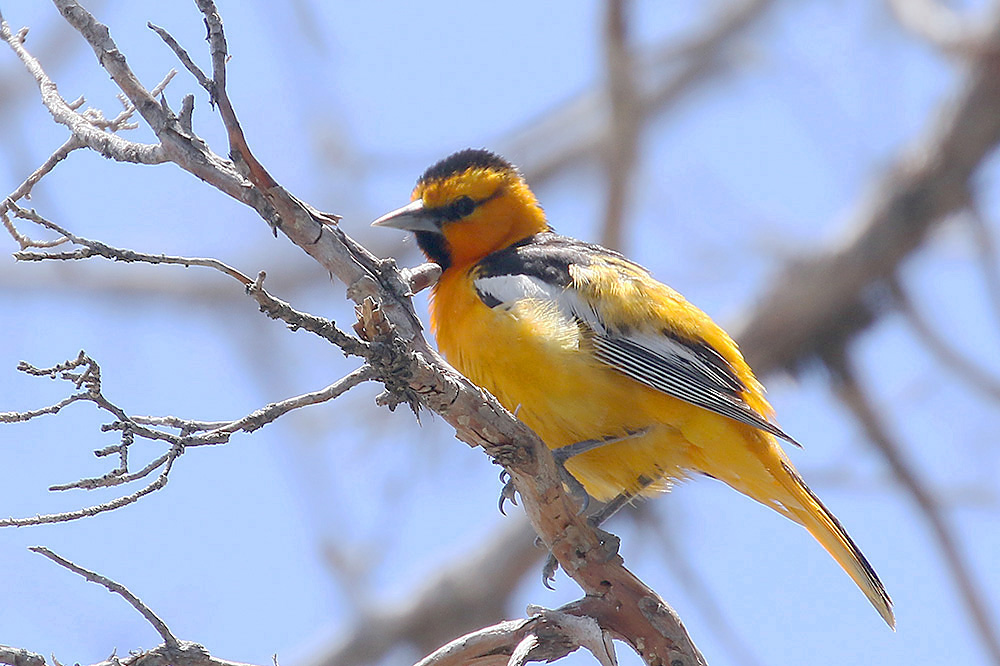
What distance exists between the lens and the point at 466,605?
8305 mm

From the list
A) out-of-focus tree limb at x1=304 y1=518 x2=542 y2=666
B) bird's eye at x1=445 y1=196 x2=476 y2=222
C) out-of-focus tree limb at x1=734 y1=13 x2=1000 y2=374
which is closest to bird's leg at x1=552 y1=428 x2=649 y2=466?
bird's eye at x1=445 y1=196 x2=476 y2=222

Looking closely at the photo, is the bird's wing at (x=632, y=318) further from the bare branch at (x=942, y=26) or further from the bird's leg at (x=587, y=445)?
the bare branch at (x=942, y=26)

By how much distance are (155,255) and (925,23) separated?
27.1 feet

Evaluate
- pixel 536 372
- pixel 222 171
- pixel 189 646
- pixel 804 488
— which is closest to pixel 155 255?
pixel 222 171

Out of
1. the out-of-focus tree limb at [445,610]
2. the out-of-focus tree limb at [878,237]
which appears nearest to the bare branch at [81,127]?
the out-of-focus tree limb at [445,610]

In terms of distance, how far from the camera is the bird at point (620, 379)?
15.2 ft

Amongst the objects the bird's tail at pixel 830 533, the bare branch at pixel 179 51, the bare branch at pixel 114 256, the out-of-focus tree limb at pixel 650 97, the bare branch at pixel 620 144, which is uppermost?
the out-of-focus tree limb at pixel 650 97

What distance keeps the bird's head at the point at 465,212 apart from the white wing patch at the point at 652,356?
79 centimetres

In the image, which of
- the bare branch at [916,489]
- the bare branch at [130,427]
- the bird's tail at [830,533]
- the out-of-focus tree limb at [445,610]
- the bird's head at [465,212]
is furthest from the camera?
the out-of-focus tree limb at [445,610]

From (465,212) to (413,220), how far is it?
0.27 meters

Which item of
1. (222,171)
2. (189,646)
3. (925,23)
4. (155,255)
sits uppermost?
(925,23)

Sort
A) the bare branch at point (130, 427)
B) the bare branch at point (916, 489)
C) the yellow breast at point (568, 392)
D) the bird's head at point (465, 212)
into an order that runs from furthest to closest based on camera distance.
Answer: the bare branch at point (916, 489) → the bird's head at point (465, 212) → the yellow breast at point (568, 392) → the bare branch at point (130, 427)

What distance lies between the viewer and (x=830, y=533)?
15.8 ft

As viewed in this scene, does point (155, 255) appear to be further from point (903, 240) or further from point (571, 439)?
point (903, 240)
